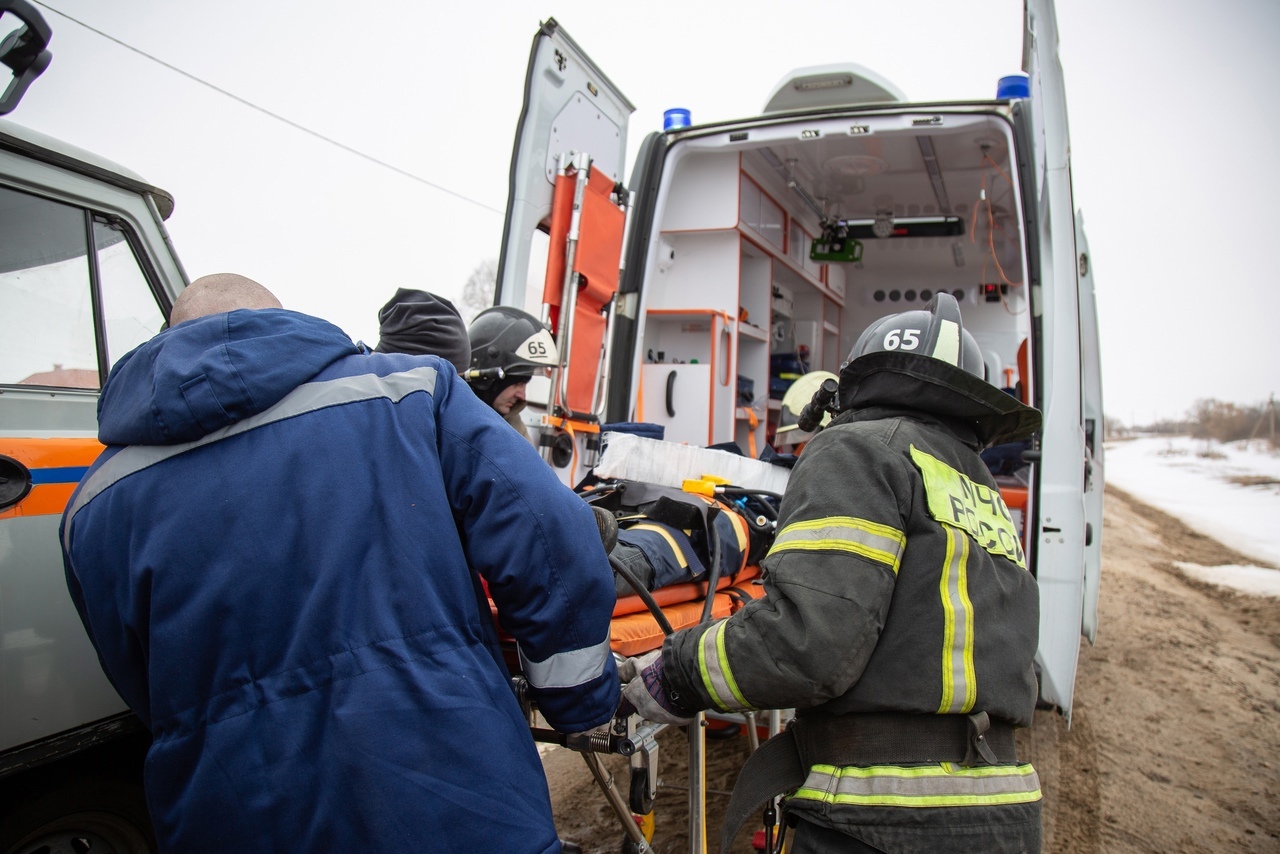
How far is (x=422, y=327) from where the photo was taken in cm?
232

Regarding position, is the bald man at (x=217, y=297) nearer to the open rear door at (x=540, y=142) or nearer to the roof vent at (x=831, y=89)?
the open rear door at (x=540, y=142)

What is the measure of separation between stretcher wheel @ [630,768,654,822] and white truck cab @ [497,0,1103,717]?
198 cm

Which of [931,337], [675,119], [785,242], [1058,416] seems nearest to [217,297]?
[931,337]

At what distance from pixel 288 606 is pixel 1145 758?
4202 mm

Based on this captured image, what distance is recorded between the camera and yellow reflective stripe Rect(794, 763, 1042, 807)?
4.36ft

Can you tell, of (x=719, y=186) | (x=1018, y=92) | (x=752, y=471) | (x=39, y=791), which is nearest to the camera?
(x=39, y=791)

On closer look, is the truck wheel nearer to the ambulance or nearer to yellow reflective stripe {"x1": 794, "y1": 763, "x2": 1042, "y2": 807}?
the ambulance

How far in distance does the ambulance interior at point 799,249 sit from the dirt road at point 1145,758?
74.6 inches

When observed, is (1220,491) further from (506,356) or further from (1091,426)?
(506,356)

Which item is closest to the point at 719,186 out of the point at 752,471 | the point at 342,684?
the point at 752,471

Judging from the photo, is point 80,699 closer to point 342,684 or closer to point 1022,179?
point 342,684

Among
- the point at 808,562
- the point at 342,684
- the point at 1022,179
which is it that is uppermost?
the point at 1022,179

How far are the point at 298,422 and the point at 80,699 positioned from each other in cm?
100

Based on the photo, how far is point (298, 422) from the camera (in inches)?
46.0
